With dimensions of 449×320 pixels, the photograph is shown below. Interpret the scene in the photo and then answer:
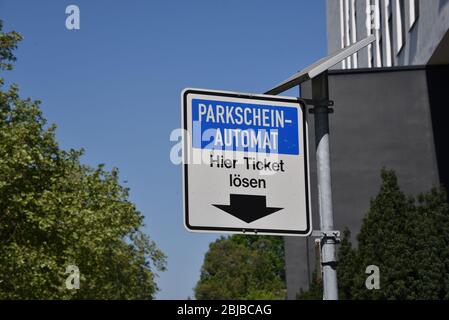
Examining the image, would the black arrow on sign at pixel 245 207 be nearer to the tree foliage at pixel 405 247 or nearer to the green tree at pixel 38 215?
the tree foliage at pixel 405 247

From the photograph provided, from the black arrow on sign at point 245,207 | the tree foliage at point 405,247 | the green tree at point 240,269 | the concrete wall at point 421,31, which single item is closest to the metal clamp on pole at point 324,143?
the black arrow on sign at point 245,207

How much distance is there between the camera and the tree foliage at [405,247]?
2481cm

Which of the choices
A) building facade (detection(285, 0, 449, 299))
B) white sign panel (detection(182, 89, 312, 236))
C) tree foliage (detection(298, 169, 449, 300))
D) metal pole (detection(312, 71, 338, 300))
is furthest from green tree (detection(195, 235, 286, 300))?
white sign panel (detection(182, 89, 312, 236))

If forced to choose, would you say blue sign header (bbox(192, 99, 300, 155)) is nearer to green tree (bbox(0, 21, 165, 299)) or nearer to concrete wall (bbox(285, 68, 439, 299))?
green tree (bbox(0, 21, 165, 299))

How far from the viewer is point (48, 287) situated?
31.7 m

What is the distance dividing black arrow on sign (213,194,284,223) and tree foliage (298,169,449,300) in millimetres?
20582

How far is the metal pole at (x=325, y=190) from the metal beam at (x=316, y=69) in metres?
0.09

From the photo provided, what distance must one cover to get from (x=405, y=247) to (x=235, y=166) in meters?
21.3

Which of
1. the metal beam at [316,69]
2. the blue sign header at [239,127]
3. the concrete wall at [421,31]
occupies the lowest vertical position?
the blue sign header at [239,127]

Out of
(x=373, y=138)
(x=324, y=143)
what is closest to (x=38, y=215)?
(x=373, y=138)

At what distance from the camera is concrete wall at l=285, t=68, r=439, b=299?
3434 cm

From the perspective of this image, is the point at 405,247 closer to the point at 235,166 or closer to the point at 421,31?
the point at 421,31

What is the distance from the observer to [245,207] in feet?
15.4

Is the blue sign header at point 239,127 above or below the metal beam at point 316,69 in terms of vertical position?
below
